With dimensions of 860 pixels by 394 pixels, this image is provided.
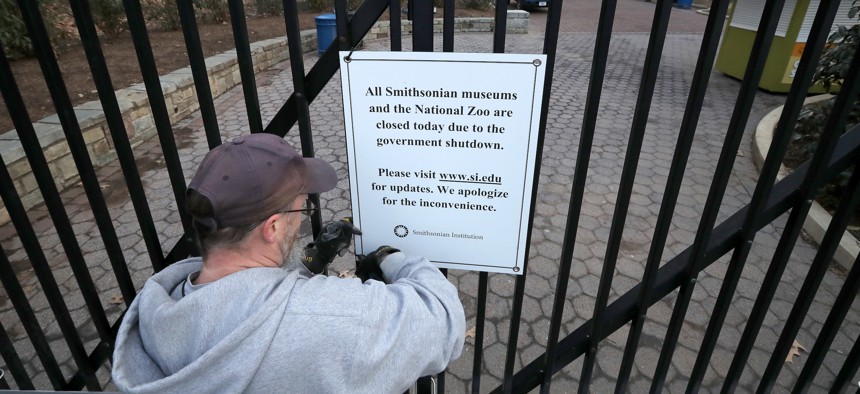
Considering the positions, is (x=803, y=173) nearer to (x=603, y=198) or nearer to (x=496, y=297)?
(x=496, y=297)

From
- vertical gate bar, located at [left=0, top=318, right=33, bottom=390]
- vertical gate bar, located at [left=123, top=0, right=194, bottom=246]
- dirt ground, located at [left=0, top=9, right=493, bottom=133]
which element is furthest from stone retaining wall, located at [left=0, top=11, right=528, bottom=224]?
vertical gate bar, located at [left=123, top=0, right=194, bottom=246]

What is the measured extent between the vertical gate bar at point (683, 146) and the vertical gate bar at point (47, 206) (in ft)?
6.00

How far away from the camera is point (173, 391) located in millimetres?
1017

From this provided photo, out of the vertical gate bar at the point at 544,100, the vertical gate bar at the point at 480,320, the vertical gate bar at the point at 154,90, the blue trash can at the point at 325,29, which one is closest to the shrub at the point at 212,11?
the blue trash can at the point at 325,29

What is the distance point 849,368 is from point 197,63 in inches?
99.6

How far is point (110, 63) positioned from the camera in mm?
7270

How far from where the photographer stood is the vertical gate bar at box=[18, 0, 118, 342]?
51.8 inches

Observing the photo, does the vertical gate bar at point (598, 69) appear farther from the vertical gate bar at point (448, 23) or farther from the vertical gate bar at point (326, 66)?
the vertical gate bar at point (326, 66)

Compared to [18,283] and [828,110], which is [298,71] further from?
[828,110]

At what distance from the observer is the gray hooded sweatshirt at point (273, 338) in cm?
99

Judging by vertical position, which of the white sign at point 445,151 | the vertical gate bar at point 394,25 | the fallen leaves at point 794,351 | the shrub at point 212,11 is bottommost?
the fallen leaves at point 794,351

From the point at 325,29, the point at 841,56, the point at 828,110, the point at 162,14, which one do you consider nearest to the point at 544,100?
the point at 841,56

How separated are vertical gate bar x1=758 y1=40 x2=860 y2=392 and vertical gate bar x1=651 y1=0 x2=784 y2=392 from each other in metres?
0.21

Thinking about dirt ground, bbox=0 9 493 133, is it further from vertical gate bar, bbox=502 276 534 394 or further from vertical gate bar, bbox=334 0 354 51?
vertical gate bar, bbox=502 276 534 394
